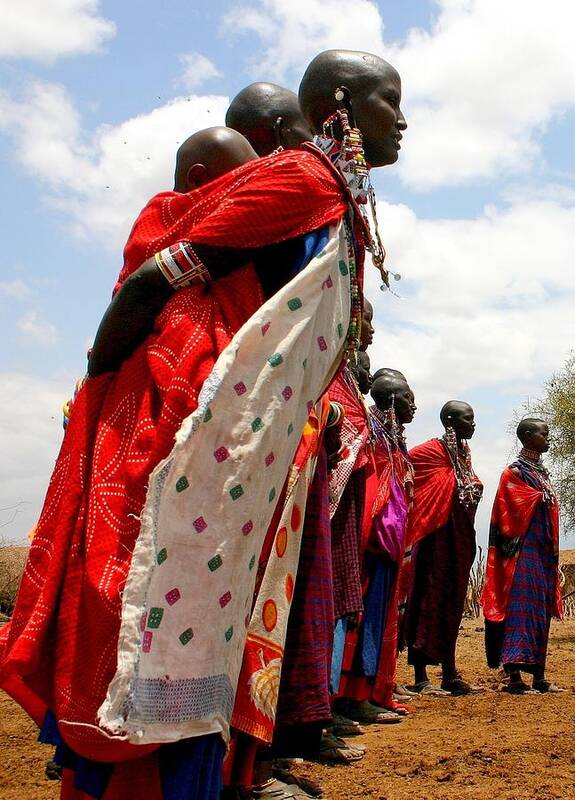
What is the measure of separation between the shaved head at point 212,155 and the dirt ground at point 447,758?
2.62 m

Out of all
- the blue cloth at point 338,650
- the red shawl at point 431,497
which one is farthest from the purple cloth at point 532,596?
Answer: the blue cloth at point 338,650

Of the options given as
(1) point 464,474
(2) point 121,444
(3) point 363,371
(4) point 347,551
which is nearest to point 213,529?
(2) point 121,444

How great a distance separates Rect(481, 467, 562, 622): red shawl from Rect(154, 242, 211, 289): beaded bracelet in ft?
23.0

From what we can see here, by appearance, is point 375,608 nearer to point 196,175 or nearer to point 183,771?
point 196,175

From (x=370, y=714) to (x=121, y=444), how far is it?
485 centimetres

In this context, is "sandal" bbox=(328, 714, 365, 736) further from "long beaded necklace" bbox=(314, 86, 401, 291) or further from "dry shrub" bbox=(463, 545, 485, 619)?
"dry shrub" bbox=(463, 545, 485, 619)

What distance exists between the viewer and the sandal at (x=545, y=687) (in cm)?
822

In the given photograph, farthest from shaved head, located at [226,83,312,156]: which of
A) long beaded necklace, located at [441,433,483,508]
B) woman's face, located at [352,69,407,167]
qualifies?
long beaded necklace, located at [441,433,483,508]

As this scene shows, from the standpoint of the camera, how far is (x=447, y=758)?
4676 millimetres

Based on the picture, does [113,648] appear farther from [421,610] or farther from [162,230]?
[421,610]

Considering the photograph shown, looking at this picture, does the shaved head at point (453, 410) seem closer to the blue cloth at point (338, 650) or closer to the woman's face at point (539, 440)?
the woman's face at point (539, 440)

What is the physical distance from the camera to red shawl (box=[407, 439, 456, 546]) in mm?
8672

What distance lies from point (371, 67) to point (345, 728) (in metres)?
4.31

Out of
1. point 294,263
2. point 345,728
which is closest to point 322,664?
point 294,263
